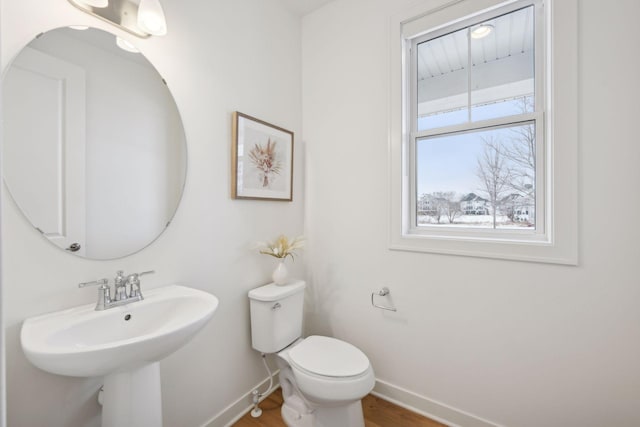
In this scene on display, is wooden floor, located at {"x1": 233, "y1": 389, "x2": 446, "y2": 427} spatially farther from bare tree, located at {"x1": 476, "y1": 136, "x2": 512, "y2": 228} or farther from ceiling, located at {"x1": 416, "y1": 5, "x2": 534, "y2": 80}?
ceiling, located at {"x1": 416, "y1": 5, "x2": 534, "y2": 80}

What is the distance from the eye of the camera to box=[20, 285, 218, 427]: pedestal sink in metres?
0.78

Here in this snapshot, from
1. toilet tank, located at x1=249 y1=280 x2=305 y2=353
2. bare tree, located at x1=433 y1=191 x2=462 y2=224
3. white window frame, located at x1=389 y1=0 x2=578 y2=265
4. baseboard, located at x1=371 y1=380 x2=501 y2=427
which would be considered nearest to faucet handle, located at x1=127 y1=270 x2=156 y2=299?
toilet tank, located at x1=249 y1=280 x2=305 y2=353

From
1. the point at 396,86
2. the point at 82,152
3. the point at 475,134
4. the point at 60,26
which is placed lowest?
the point at 82,152

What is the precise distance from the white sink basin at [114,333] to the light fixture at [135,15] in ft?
→ 3.67

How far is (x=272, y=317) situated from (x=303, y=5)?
2.12m

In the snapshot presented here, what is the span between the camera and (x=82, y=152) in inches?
41.8

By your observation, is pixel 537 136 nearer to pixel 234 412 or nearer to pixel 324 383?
pixel 324 383

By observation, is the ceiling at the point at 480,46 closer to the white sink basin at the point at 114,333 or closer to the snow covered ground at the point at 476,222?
the snow covered ground at the point at 476,222

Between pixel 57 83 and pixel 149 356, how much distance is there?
1.02 metres

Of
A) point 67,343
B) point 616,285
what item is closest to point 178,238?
point 67,343

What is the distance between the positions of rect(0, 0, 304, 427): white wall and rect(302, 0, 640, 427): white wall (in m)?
0.33

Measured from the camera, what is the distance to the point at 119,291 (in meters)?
1.09

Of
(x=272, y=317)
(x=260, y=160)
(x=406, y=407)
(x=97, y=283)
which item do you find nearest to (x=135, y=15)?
(x=260, y=160)

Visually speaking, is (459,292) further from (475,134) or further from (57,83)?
(57,83)
